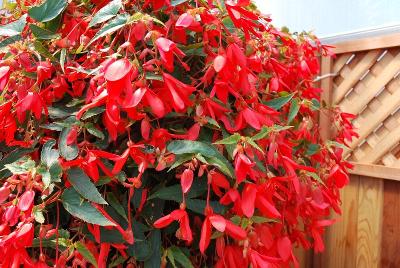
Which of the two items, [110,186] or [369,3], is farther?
[369,3]

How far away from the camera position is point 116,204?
54 cm

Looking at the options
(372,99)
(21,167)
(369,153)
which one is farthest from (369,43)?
(21,167)

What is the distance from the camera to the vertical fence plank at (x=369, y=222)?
4.10 feet

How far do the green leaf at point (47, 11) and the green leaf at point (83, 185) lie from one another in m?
0.21

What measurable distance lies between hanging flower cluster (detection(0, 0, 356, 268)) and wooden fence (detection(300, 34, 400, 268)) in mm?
648

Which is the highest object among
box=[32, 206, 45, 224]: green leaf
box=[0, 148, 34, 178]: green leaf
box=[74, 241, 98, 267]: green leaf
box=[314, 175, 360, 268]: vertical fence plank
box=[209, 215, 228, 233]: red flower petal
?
box=[32, 206, 45, 224]: green leaf

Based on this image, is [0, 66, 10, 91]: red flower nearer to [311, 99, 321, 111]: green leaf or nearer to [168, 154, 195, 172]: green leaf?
[168, 154, 195, 172]: green leaf

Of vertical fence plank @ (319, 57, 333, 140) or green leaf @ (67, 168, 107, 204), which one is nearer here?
green leaf @ (67, 168, 107, 204)

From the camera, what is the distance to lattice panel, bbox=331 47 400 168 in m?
1.23

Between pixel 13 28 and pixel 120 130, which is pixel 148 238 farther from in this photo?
pixel 13 28

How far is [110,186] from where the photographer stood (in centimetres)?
59

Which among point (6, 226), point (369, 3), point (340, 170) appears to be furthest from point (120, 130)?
point (369, 3)

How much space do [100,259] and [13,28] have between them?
32 cm

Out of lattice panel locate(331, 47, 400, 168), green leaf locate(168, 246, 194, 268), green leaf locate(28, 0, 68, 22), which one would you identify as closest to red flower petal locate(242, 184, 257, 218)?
green leaf locate(168, 246, 194, 268)
